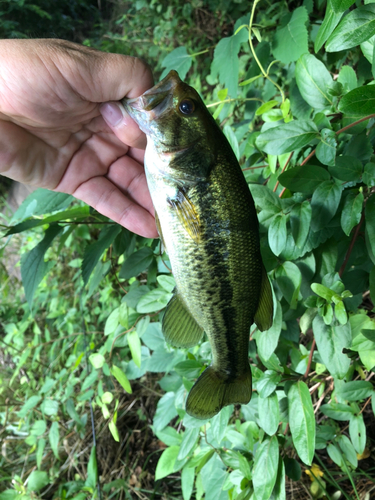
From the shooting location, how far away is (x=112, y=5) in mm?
5203

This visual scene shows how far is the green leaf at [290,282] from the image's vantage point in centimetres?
90

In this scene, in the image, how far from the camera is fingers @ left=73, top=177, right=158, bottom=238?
3.90ft

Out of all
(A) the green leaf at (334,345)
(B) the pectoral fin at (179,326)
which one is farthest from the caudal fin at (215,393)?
(A) the green leaf at (334,345)

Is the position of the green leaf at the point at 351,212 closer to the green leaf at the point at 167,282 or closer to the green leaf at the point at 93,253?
the green leaf at the point at 167,282

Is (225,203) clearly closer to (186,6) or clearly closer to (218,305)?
(218,305)

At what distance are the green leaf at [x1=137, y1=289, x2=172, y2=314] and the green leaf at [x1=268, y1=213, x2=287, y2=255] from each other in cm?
49

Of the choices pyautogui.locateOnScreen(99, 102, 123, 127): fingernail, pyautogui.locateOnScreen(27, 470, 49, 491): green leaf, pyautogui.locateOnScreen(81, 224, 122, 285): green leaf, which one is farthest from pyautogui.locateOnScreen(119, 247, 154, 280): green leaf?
pyautogui.locateOnScreen(27, 470, 49, 491): green leaf

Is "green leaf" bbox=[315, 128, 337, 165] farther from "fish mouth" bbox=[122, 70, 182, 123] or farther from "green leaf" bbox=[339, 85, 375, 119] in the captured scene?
"fish mouth" bbox=[122, 70, 182, 123]

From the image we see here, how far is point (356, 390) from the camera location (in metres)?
1.10

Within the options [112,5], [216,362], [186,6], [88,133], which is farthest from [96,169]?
[112,5]

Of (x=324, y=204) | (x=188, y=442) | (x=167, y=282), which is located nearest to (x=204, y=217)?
(x=324, y=204)

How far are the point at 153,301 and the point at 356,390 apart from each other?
0.75 m

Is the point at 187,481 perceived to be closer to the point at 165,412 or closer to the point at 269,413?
the point at 165,412

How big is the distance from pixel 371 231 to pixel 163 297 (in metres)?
0.72
